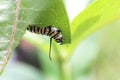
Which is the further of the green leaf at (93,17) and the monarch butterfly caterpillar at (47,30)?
the green leaf at (93,17)

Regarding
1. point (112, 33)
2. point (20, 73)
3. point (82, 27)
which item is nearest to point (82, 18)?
point (82, 27)

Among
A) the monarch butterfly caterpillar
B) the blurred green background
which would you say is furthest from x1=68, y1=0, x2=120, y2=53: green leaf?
the monarch butterfly caterpillar

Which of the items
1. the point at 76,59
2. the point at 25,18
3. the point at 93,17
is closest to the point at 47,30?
the point at 25,18

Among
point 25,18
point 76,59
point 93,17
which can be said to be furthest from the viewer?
point 76,59

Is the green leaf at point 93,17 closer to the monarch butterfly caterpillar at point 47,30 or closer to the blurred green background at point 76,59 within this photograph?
the blurred green background at point 76,59

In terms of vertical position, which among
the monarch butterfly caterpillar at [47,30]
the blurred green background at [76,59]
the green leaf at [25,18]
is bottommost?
the blurred green background at [76,59]

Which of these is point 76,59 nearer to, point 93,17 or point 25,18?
point 93,17

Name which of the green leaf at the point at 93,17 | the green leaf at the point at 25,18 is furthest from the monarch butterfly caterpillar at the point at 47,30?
the green leaf at the point at 93,17
